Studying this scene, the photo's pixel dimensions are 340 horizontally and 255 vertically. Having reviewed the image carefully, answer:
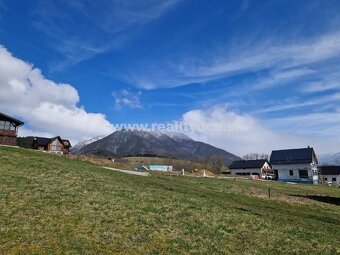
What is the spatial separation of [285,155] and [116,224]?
131 m

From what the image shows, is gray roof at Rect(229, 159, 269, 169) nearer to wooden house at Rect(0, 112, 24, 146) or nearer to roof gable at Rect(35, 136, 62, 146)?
roof gable at Rect(35, 136, 62, 146)

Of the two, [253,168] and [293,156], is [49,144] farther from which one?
[293,156]

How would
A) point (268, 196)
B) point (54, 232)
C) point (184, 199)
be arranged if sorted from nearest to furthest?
point (54, 232) < point (184, 199) < point (268, 196)

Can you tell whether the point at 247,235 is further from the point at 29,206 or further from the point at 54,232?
the point at 29,206

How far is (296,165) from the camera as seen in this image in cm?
13638

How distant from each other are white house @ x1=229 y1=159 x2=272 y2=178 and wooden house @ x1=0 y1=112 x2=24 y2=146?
96855mm

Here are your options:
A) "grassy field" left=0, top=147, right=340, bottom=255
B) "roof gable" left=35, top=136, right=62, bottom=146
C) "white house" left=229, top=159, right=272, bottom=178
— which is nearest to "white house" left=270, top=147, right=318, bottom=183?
"white house" left=229, top=159, right=272, bottom=178

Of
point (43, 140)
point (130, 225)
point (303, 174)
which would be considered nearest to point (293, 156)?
point (303, 174)

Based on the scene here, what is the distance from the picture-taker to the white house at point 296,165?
133250mm

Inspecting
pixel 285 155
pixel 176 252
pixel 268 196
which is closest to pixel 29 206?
pixel 176 252

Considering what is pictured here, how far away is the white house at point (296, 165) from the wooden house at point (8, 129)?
328 ft

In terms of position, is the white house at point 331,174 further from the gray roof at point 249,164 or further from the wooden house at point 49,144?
the wooden house at point 49,144

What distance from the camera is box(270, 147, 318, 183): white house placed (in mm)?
133250

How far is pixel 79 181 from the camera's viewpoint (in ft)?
104
